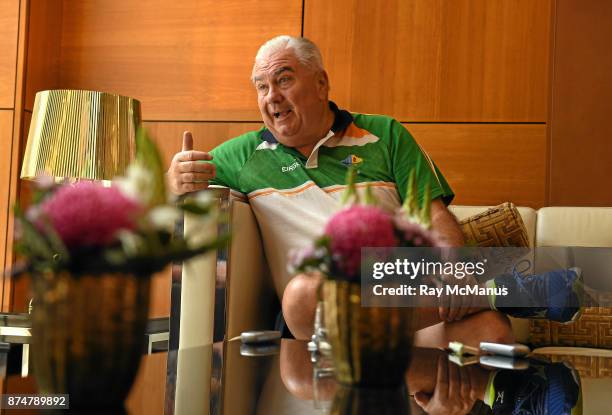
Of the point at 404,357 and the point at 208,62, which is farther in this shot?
Result: the point at 208,62

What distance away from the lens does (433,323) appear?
1.93 meters

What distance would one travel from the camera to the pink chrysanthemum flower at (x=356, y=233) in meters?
0.77

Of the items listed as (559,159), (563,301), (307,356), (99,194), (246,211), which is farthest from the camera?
(559,159)

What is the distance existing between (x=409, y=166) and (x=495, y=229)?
1.07 ft

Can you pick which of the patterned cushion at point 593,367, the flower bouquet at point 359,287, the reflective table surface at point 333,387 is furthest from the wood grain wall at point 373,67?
the flower bouquet at point 359,287

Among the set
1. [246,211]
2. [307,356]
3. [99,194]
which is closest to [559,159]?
[246,211]

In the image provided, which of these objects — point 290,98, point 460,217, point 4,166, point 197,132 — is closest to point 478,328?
point 460,217

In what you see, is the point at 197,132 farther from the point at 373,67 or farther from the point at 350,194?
the point at 350,194

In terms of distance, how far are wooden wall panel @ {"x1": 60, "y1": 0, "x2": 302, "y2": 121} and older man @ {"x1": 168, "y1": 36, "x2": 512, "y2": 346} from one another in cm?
90

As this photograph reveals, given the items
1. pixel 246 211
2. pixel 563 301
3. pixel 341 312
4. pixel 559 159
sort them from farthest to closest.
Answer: pixel 559 159 < pixel 246 211 < pixel 563 301 < pixel 341 312

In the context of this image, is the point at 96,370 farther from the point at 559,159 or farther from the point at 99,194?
the point at 559,159

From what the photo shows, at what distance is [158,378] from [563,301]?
4.01 ft

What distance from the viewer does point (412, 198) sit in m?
0.85

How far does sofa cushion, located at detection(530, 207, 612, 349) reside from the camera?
Result: 247 centimetres
